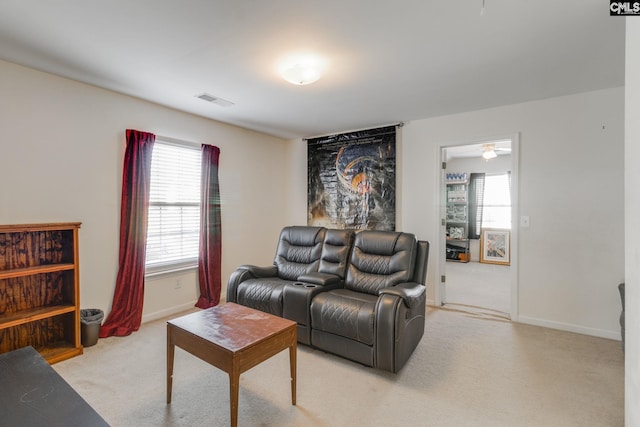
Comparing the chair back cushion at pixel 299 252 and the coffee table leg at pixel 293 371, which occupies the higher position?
the chair back cushion at pixel 299 252

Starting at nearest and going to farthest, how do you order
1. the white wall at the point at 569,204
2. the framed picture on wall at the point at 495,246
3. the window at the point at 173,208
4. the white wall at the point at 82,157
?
the white wall at the point at 82,157
the white wall at the point at 569,204
the window at the point at 173,208
the framed picture on wall at the point at 495,246

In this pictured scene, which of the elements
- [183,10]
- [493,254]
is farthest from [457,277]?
[183,10]

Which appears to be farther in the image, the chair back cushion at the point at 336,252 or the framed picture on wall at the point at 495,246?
the framed picture on wall at the point at 495,246

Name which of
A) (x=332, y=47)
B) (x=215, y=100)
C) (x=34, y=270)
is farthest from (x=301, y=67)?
(x=34, y=270)

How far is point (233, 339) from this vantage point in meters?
1.71

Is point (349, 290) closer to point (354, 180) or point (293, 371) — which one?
point (293, 371)

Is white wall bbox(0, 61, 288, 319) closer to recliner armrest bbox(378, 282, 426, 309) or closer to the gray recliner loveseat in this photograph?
the gray recliner loveseat

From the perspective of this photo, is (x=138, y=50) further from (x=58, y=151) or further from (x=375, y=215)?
(x=375, y=215)

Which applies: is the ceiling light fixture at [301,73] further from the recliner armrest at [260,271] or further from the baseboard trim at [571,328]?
the baseboard trim at [571,328]

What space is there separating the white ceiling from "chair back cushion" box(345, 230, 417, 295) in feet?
4.80

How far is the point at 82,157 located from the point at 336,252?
258 cm

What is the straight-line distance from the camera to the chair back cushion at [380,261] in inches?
111

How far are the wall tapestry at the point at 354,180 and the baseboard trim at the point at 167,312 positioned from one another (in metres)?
2.10

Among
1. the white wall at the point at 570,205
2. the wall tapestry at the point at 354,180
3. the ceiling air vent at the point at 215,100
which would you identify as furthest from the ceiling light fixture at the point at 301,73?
the white wall at the point at 570,205
